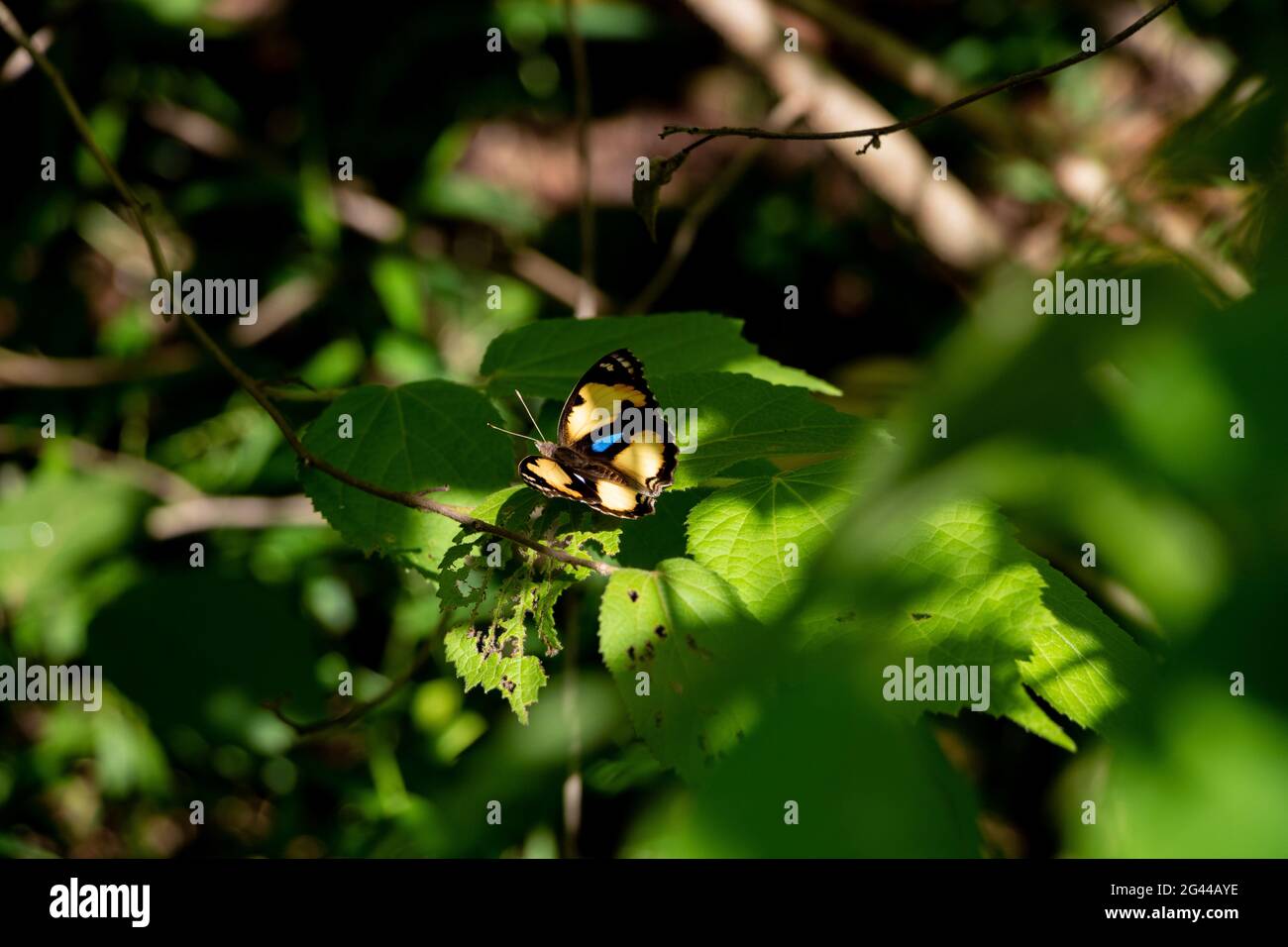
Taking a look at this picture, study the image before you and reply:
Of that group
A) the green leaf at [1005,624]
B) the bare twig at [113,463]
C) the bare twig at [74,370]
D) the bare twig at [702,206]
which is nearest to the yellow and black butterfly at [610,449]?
the green leaf at [1005,624]

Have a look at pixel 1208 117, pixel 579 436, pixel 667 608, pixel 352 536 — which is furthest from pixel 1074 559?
pixel 1208 117

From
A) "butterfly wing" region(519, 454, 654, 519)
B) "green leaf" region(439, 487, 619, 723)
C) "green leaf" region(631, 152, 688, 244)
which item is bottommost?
"green leaf" region(439, 487, 619, 723)

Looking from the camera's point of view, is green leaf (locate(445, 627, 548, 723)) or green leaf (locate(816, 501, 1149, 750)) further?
green leaf (locate(445, 627, 548, 723))

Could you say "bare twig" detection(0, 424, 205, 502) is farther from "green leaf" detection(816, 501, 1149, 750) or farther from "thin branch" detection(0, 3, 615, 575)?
"green leaf" detection(816, 501, 1149, 750)

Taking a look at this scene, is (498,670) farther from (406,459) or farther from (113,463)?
(113,463)

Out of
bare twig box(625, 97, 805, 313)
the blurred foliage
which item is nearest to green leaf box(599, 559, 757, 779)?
the blurred foliage

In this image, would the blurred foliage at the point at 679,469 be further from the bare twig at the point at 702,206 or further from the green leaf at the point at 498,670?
the bare twig at the point at 702,206

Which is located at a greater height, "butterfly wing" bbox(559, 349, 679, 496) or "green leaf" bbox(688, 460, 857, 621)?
"butterfly wing" bbox(559, 349, 679, 496)
